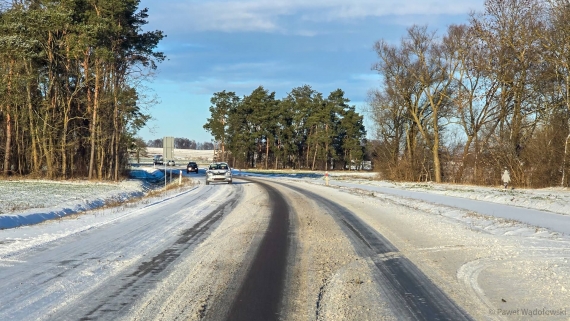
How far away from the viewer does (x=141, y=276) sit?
677 centimetres

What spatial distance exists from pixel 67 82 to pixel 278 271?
33.3 metres

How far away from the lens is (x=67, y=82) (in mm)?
35031

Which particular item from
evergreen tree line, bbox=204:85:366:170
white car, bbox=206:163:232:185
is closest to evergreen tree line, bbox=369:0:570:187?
white car, bbox=206:163:232:185

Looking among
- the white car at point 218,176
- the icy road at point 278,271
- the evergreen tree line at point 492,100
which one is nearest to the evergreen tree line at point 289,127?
the evergreen tree line at point 492,100

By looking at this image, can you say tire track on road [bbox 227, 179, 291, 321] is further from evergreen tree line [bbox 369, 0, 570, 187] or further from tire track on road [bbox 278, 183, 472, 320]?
evergreen tree line [bbox 369, 0, 570, 187]

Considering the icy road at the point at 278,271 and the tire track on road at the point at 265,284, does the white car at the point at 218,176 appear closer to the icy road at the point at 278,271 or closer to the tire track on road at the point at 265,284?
the icy road at the point at 278,271

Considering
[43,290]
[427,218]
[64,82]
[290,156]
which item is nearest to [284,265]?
[43,290]

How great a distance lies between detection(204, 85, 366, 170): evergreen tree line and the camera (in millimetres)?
86062

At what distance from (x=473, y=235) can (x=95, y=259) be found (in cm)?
845

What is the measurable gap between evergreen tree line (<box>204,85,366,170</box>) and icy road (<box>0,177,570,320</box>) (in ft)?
242

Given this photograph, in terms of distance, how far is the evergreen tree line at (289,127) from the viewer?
86062 millimetres

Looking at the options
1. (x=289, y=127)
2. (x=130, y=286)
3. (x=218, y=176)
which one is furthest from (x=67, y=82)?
(x=289, y=127)

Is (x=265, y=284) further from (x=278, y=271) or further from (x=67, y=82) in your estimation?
(x=67, y=82)

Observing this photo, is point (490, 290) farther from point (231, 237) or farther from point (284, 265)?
point (231, 237)
